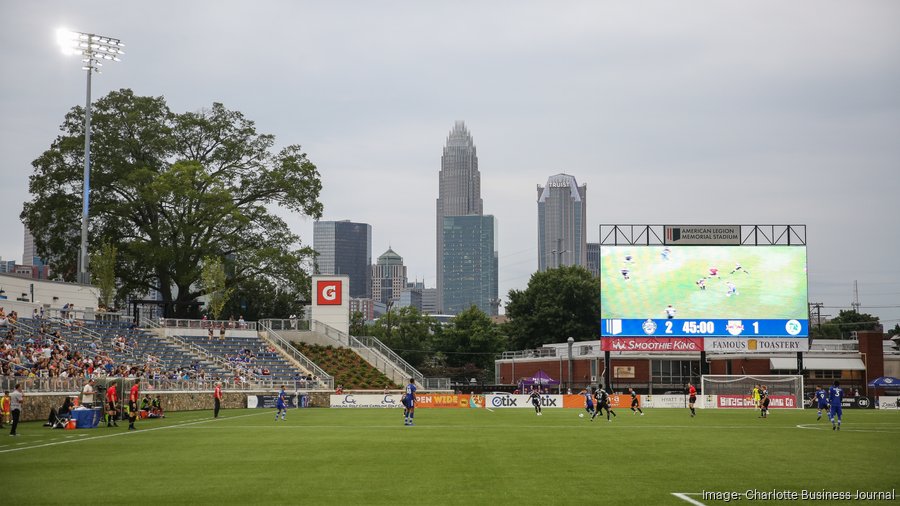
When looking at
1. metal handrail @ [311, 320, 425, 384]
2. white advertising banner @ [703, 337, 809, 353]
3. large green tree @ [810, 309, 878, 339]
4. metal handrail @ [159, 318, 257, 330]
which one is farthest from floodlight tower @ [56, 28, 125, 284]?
large green tree @ [810, 309, 878, 339]

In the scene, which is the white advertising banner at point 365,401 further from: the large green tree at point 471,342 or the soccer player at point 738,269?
the large green tree at point 471,342

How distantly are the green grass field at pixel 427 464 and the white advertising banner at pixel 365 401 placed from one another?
28.7 m

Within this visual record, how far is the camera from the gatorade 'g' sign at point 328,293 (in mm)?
84688

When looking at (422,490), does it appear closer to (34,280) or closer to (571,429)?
(571,429)

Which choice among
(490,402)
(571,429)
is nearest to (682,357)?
(490,402)

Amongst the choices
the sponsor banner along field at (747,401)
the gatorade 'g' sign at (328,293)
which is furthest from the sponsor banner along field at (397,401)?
the gatorade 'g' sign at (328,293)

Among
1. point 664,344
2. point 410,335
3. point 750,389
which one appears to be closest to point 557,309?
point 410,335

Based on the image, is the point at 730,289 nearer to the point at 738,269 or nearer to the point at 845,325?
the point at 738,269

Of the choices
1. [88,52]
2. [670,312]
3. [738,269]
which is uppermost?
[88,52]

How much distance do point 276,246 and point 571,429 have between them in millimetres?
56566

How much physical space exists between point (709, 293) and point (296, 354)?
3283 centimetres

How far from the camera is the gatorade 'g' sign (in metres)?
84.7

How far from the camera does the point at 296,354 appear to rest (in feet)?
242

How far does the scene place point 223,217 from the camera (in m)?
84.6
